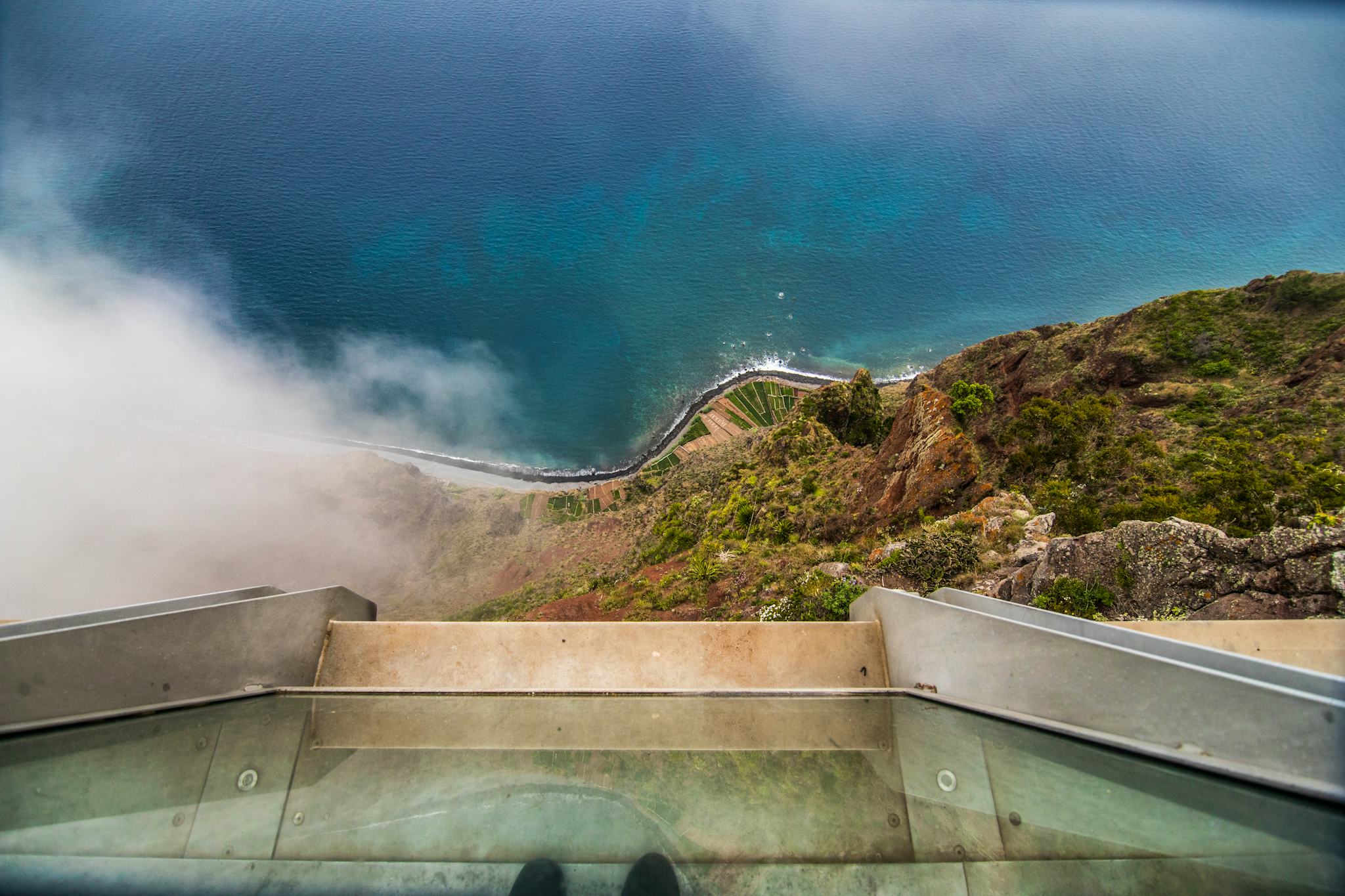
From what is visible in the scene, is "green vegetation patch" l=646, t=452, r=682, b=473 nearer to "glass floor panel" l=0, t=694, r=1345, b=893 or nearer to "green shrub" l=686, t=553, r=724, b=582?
"green shrub" l=686, t=553, r=724, b=582

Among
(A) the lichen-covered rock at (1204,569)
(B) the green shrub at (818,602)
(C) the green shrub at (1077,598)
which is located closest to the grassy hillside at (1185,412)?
(A) the lichen-covered rock at (1204,569)

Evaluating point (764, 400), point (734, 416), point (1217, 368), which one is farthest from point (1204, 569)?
point (764, 400)

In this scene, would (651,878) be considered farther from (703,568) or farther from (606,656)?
(703,568)

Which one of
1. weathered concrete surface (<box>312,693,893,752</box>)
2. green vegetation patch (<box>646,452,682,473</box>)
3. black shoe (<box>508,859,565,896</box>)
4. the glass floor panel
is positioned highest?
green vegetation patch (<box>646,452,682,473</box>)

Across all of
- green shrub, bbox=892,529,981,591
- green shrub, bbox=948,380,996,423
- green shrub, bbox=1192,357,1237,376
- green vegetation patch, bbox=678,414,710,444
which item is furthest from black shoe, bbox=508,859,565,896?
green vegetation patch, bbox=678,414,710,444

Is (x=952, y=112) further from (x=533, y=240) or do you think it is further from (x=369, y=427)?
(x=369, y=427)

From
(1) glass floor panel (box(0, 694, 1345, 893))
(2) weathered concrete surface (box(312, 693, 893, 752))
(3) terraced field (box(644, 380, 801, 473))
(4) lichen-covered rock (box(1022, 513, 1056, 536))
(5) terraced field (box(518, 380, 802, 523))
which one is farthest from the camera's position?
(3) terraced field (box(644, 380, 801, 473))
